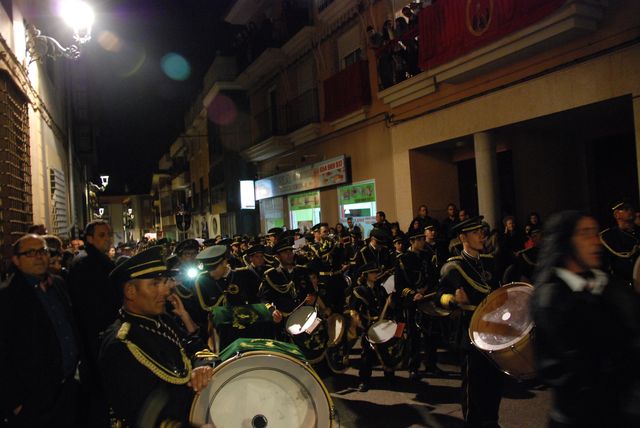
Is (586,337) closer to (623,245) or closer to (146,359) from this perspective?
(146,359)

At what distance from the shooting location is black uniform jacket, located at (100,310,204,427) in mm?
2727

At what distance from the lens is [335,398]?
279 inches

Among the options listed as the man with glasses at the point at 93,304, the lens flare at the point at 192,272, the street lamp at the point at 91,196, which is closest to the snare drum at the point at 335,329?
the lens flare at the point at 192,272

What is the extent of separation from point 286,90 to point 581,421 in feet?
75.6

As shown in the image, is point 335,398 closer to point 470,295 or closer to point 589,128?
point 470,295

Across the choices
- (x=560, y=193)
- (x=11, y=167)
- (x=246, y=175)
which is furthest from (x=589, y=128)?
(x=246, y=175)

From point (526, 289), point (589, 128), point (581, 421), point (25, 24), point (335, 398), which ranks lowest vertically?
point (335, 398)

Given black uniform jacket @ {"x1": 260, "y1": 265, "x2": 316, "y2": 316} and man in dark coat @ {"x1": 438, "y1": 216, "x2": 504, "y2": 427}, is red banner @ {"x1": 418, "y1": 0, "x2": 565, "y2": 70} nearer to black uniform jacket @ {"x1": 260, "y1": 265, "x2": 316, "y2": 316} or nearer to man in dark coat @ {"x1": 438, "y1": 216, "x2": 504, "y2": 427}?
man in dark coat @ {"x1": 438, "y1": 216, "x2": 504, "y2": 427}

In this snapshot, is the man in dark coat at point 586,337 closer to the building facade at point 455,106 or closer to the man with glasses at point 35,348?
the man with glasses at point 35,348

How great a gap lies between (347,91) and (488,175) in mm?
6700

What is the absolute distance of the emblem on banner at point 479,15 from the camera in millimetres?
11770

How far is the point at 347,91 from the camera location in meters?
18.5

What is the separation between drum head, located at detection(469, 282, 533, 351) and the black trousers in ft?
0.61

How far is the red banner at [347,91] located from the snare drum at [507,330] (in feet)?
44.3
